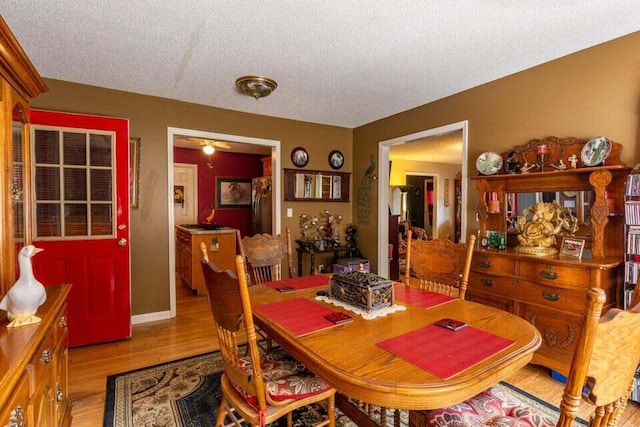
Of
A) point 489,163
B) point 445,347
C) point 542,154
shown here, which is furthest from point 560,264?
point 445,347

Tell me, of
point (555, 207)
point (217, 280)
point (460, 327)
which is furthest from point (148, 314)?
point (555, 207)

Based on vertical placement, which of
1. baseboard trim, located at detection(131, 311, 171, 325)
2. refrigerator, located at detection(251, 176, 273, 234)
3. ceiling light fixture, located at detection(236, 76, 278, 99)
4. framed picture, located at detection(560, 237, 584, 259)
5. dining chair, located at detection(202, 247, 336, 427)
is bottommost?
baseboard trim, located at detection(131, 311, 171, 325)

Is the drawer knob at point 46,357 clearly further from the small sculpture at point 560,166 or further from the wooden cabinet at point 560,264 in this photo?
the small sculpture at point 560,166

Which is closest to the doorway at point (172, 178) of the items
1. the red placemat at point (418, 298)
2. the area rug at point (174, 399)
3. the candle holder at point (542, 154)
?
the area rug at point (174, 399)

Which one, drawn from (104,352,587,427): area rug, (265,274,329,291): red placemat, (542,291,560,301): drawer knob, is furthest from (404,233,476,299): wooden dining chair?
(104,352,587,427): area rug

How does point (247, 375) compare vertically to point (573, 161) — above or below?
below

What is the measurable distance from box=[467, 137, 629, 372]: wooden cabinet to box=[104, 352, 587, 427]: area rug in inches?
20.4

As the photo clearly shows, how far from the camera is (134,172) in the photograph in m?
3.35

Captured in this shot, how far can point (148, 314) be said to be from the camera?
3.44m

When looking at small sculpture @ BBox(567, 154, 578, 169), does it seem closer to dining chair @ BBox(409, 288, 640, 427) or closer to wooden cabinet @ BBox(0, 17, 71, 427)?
dining chair @ BBox(409, 288, 640, 427)

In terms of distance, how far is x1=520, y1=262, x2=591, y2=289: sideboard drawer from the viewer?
2082 mm

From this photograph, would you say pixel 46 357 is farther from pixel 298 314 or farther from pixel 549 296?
pixel 549 296

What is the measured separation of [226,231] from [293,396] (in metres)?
3.50

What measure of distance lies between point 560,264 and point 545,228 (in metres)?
0.39
